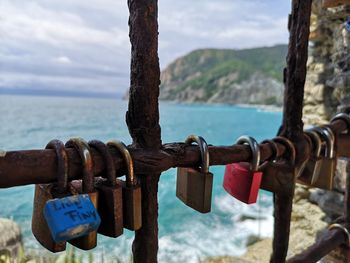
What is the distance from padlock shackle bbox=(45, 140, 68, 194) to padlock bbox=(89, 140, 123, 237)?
3.0 inches

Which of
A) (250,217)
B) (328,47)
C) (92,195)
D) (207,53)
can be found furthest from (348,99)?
(207,53)

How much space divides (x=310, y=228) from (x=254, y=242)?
4.55m

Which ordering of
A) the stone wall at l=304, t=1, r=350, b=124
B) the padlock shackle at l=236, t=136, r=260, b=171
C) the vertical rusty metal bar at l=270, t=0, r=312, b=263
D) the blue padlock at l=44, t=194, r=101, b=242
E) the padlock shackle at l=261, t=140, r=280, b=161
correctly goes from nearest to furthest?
the blue padlock at l=44, t=194, r=101, b=242, the padlock shackle at l=236, t=136, r=260, b=171, the padlock shackle at l=261, t=140, r=280, b=161, the vertical rusty metal bar at l=270, t=0, r=312, b=263, the stone wall at l=304, t=1, r=350, b=124

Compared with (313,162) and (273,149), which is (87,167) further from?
(313,162)

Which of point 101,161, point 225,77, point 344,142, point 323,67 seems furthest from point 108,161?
point 225,77

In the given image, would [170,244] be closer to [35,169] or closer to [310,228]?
[310,228]

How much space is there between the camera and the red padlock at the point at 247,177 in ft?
3.32

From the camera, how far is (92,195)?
655 millimetres

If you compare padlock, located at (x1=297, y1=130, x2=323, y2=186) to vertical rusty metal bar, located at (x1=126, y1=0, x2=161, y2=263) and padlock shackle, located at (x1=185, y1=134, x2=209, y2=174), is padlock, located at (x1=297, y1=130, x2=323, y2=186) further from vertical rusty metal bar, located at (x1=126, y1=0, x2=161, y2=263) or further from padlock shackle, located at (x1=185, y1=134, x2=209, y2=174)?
vertical rusty metal bar, located at (x1=126, y1=0, x2=161, y2=263)

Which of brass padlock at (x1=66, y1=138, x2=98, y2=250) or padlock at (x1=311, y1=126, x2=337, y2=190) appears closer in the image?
brass padlock at (x1=66, y1=138, x2=98, y2=250)

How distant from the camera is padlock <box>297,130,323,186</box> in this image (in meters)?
1.26

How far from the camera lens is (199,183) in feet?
2.89

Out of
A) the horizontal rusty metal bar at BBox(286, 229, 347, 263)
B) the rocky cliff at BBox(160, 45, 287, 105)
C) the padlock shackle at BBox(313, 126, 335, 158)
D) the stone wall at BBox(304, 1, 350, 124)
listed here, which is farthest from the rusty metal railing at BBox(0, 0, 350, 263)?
the rocky cliff at BBox(160, 45, 287, 105)

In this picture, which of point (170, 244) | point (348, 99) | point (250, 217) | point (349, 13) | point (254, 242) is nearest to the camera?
point (349, 13)
